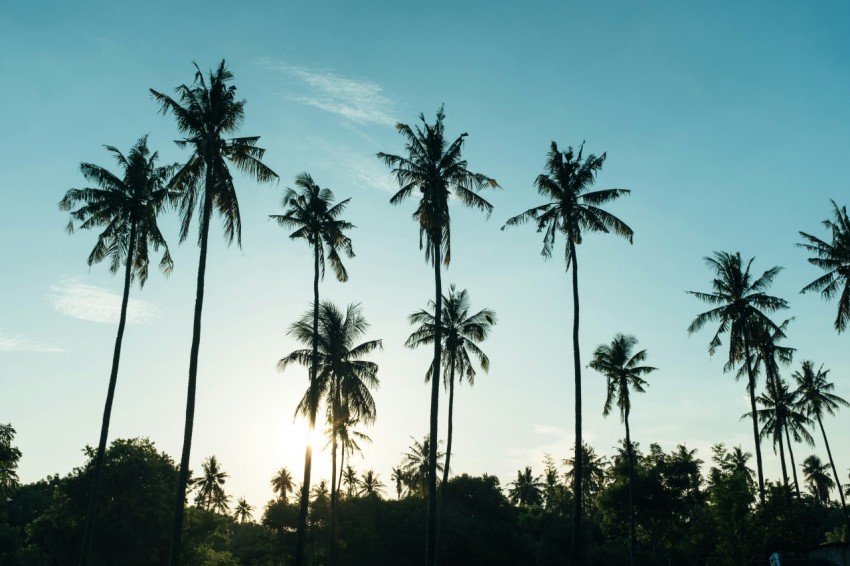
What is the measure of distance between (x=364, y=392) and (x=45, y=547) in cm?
2007

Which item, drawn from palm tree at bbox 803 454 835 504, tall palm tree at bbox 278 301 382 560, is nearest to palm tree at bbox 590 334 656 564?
tall palm tree at bbox 278 301 382 560

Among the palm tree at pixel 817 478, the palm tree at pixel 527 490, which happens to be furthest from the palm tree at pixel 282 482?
the palm tree at pixel 817 478

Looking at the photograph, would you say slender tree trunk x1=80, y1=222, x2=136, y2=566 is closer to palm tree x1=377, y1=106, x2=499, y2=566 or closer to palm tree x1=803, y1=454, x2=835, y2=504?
palm tree x1=377, y1=106, x2=499, y2=566

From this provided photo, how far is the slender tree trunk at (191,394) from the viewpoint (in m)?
19.9

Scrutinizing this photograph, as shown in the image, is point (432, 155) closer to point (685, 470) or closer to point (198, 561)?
point (198, 561)

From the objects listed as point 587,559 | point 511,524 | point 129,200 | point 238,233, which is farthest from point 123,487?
point 587,559

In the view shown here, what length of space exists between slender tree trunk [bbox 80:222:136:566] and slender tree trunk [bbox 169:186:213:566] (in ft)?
18.4

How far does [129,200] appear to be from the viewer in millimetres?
29938

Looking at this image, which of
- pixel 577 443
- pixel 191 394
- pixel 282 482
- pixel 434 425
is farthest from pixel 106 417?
pixel 282 482

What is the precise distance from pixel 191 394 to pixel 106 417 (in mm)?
7989

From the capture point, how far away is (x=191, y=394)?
21922 mm

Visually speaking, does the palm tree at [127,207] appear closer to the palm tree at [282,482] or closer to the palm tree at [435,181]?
the palm tree at [435,181]

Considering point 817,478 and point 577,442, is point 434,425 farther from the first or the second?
point 817,478

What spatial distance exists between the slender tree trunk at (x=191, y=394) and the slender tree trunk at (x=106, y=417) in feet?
18.4
